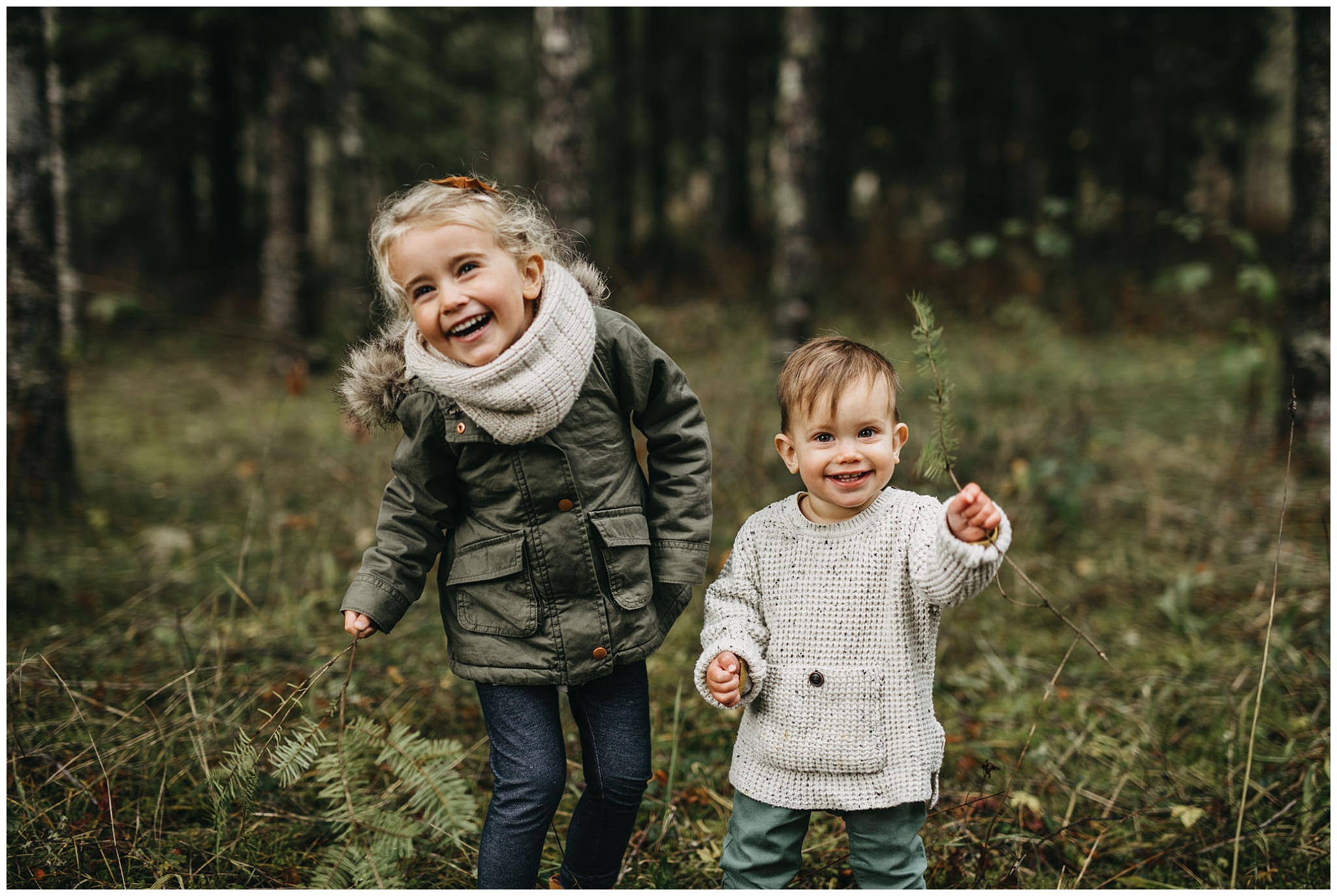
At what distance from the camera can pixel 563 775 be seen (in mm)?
2107

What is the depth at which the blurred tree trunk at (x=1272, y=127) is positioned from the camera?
1459 cm

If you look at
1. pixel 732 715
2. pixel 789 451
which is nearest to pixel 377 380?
pixel 789 451

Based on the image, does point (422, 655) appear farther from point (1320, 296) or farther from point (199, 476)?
point (1320, 296)

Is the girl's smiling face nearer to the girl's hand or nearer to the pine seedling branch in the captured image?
the girl's hand

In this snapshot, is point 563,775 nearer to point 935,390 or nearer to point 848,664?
point 848,664

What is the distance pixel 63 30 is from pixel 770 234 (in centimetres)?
970

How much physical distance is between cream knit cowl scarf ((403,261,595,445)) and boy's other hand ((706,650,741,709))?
24.1 inches

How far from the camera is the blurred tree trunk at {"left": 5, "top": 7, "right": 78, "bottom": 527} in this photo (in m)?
4.25

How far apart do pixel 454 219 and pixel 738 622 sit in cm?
105

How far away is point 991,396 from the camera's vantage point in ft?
25.1

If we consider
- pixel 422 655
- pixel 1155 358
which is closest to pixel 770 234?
pixel 1155 358

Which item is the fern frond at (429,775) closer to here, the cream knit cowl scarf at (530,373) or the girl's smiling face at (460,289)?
the cream knit cowl scarf at (530,373)

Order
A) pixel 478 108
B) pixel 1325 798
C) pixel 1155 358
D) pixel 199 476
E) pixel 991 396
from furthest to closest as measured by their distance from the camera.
→ pixel 478 108 → pixel 1155 358 → pixel 991 396 → pixel 199 476 → pixel 1325 798

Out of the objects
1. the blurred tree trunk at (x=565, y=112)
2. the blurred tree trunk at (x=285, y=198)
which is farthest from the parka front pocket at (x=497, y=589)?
the blurred tree trunk at (x=285, y=198)
